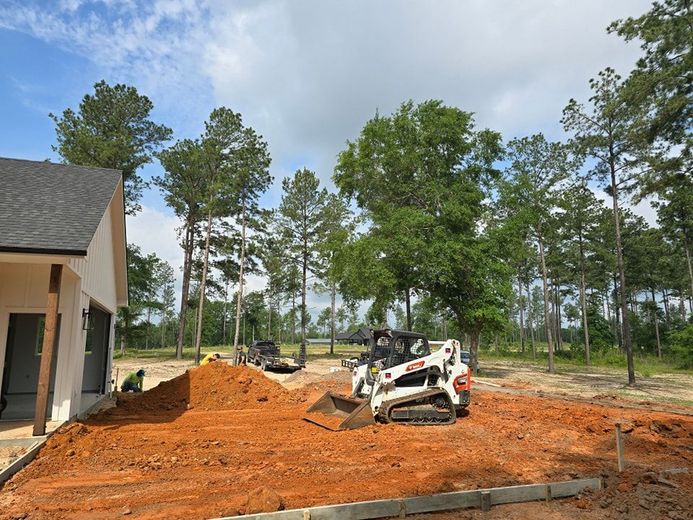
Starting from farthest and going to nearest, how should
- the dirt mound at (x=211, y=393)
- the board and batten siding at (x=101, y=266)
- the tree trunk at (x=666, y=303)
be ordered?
1. the tree trunk at (x=666, y=303)
2. the dirt mound at (x=211, y=393)
3. the board and batten siding at (x=101, y=266)

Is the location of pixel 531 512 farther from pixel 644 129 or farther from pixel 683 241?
pixel 683 241

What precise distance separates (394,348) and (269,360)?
55.9 ft

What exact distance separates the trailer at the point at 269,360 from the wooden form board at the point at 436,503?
20941 millimetres

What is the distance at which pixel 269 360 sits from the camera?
26.1 m

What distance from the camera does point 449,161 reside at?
2788 centimetres

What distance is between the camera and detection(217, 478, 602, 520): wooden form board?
4694 mm

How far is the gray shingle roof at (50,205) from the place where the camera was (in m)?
7.79

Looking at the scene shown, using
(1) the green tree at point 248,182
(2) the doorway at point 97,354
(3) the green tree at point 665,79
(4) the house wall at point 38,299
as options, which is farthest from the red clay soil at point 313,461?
(1) the green tree at point 248,182

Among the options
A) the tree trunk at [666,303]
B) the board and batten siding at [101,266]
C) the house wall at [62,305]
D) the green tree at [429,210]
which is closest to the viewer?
the house wall at [62,305]

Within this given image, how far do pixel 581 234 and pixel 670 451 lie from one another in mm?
38569

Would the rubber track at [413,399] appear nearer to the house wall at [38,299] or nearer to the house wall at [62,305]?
the house wall at [62,305]

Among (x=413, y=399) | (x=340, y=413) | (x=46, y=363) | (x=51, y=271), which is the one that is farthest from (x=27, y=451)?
(x=413, y=399)

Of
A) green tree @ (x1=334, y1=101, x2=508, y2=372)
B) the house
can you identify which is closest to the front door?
the house

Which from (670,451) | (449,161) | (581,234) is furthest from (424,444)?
(581,234)
